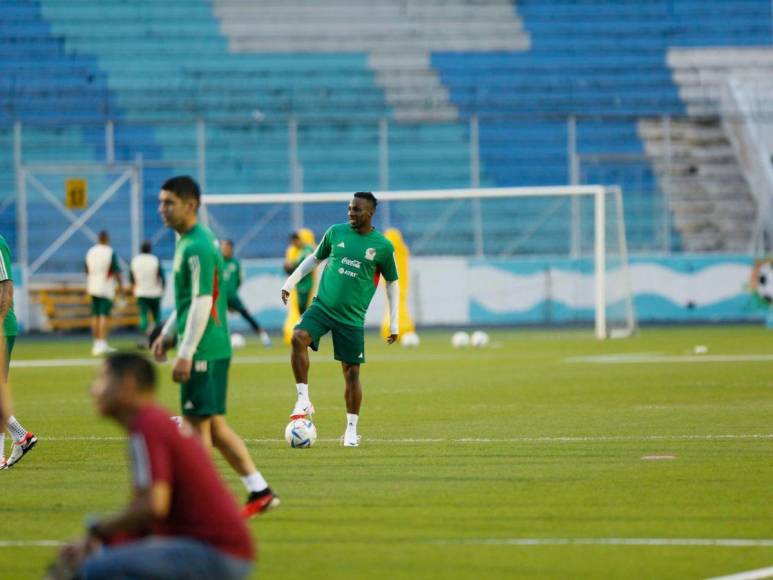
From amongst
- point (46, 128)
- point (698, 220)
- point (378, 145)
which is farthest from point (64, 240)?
point (698, 220)

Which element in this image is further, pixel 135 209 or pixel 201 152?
pixel 201 152

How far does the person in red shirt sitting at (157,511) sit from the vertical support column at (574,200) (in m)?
32.2

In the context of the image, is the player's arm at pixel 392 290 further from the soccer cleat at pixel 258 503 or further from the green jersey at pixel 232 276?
the green jersey at pixel 232 276

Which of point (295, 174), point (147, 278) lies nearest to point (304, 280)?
point (147, 278)

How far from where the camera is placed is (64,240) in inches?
1510

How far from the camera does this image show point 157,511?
584 cm

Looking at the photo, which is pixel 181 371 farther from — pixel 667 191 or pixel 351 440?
pixel 667 191

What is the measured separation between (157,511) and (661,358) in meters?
20.9

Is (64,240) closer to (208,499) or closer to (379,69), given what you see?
(379,69)

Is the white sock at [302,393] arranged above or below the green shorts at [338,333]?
below

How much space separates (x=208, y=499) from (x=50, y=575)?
0.67 meters

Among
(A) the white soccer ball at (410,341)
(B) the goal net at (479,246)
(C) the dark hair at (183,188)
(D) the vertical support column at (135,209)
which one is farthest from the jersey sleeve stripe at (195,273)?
(D) the vertical support column at (135,209)

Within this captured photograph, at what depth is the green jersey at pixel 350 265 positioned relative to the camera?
584 inches

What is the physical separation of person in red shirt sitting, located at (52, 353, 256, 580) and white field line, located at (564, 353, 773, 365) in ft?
64.3
